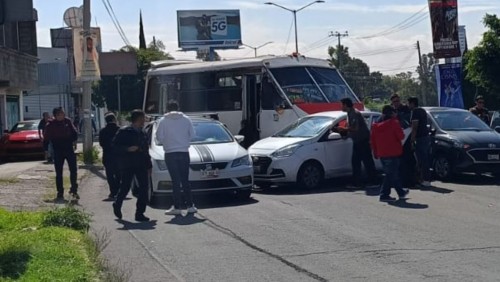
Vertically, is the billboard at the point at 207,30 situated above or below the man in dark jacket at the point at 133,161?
above

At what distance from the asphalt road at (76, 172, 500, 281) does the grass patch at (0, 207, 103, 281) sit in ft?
1.40

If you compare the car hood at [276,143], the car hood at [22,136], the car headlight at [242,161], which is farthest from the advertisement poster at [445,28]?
the car hood at [22,136]

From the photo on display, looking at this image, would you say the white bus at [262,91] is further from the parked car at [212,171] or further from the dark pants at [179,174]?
the dark pants at [179,174]

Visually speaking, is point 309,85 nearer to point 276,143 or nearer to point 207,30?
point 276,143

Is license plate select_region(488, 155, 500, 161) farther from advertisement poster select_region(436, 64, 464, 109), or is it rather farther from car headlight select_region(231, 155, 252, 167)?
advertisement poster select_region(436, 64, 464, 109)

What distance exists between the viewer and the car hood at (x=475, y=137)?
17355 millimetres

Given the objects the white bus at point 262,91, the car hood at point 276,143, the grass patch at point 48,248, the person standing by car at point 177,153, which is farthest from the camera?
the white bus at point 262,91

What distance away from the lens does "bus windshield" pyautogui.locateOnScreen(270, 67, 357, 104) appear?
70.6ft

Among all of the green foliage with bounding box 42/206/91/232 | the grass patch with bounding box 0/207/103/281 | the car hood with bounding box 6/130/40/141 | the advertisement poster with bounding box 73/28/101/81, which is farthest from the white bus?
the green foliage with bounding box 42/206/91/232

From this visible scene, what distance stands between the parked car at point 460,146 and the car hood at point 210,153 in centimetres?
436

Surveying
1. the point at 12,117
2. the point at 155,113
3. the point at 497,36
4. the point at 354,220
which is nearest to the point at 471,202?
the point at 354,220

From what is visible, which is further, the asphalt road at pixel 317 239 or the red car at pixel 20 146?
the red car at pixel 20 146

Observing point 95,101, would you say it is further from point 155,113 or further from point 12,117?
point 155,113

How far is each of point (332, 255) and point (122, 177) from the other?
4568mm
